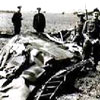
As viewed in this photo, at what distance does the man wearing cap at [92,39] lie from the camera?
10680 millimetres

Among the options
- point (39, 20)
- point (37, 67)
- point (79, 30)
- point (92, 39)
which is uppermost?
point (39, 20)

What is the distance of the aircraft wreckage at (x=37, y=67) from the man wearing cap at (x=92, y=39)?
0.37m

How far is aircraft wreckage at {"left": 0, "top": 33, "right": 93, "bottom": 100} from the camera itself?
7.45 meters

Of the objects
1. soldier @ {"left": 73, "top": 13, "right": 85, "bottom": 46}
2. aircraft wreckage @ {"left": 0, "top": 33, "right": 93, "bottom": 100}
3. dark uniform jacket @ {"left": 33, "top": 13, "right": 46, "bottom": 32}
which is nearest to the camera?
aircraft wreckage @ {"left": 0, "top": 33, "right": 93, "bottom": 100}

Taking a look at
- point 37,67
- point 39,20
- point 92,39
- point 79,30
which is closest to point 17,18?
point 39,20

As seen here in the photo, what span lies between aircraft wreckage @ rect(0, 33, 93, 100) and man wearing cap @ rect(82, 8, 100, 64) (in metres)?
0.37

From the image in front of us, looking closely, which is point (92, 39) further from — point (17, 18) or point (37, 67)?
point (17, 18)

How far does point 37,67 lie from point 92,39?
379 cm

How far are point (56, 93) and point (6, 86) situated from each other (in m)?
1.71

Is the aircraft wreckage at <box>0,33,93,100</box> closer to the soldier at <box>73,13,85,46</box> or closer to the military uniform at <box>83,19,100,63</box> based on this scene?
the military uniform at <box>83,19,100,63</box>

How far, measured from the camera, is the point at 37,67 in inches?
334

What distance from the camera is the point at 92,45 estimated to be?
11.0m

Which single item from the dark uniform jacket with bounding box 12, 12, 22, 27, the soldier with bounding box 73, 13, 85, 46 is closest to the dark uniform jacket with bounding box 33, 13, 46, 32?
the dark uniform jacket with bounding box 12, 12, 22, 27

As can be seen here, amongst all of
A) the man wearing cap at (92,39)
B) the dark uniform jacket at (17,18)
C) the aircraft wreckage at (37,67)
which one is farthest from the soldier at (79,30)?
the dark uniform jacket at (17,18)
